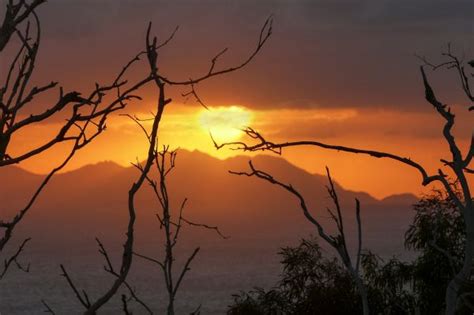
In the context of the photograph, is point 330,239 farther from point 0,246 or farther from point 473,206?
point 0,246

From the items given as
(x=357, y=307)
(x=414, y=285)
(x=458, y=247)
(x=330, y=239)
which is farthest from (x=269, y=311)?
(x=330, y=239)

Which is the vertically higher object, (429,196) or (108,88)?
(429,196)

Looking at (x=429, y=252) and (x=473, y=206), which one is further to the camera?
(x=429, y=252)

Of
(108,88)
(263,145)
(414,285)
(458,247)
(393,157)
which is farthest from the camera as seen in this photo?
(414,285)

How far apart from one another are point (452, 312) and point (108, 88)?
6.48 feet

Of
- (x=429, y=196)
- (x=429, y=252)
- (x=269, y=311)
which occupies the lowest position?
(x=269, y=311)

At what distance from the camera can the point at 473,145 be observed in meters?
4.18

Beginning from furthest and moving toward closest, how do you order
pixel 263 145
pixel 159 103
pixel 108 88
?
pixel 263 145 < pixel 108 88 < pixel 159 103

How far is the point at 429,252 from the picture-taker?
29953 millimetres

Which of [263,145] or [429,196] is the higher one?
[429,196]

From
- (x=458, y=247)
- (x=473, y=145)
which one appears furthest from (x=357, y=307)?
(x=473, y=145)

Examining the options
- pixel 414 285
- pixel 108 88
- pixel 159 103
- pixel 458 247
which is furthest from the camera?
pixel 414 285

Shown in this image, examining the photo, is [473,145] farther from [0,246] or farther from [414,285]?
[414,285]

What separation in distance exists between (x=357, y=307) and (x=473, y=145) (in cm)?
2776
